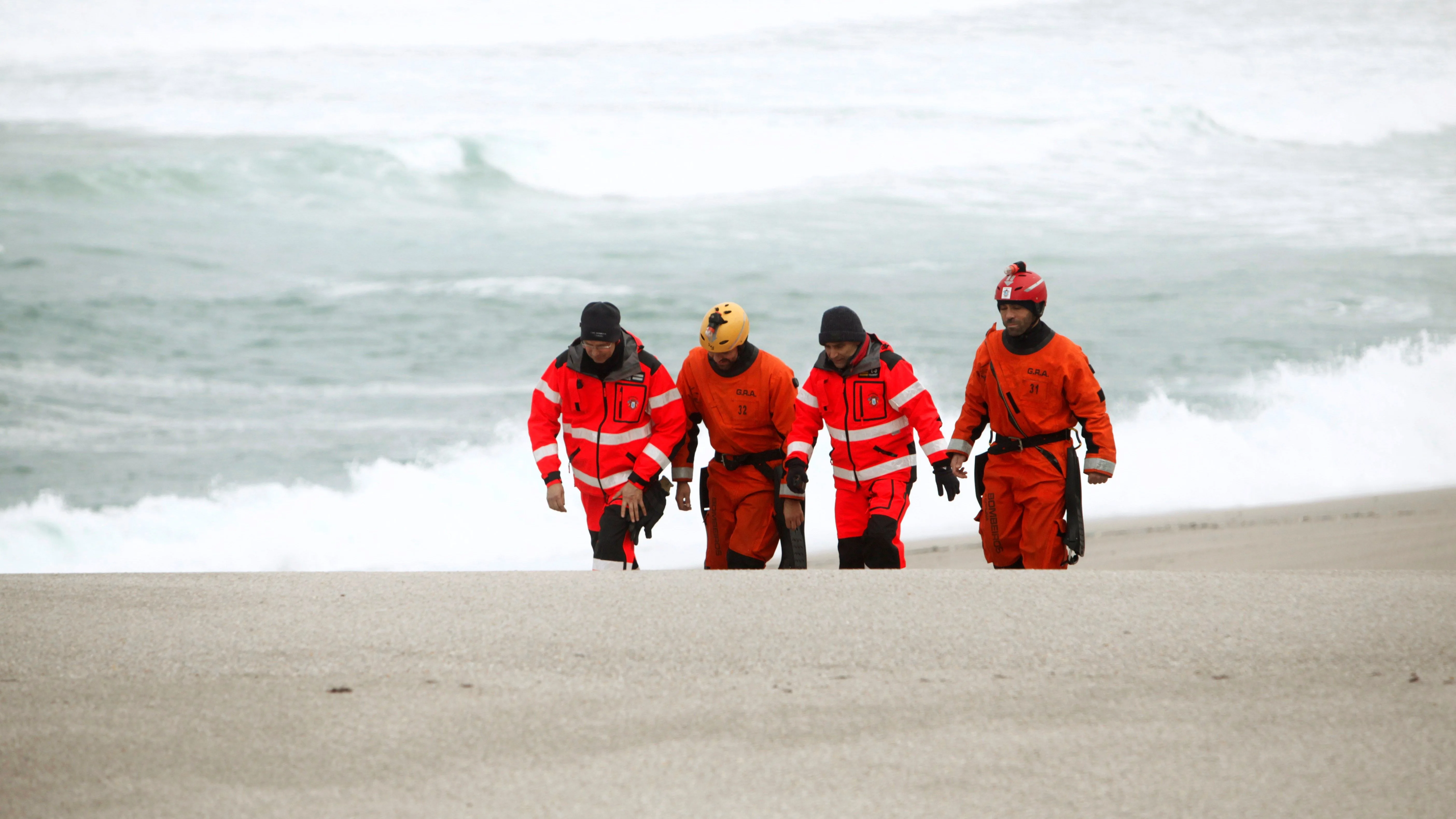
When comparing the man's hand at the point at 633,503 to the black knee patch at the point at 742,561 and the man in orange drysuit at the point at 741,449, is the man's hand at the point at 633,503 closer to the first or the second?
the man in orange drysuit at the point at 741,449

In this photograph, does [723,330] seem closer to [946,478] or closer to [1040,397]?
[946,478]

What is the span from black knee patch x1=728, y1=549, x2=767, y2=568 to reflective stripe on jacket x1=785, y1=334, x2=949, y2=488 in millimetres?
683

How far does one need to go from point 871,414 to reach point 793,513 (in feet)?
2.15

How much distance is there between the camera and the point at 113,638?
4.08 metres

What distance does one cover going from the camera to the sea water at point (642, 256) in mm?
12891

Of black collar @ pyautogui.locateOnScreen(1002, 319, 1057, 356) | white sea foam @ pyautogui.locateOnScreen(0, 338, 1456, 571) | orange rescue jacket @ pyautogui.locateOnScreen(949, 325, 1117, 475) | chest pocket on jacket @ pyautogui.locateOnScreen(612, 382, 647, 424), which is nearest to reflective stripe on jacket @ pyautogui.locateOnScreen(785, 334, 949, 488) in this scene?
orange rescue jacket @ pyautogui.locateOnScreen(949, 325, 1117, 475)

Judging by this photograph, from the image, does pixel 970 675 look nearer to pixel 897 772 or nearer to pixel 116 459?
pixel 897 772

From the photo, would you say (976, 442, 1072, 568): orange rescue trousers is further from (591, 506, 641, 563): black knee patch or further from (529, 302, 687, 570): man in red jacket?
(591, 506, 641, 563): black knee patch

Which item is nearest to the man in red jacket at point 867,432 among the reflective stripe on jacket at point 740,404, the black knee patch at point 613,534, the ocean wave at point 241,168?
the reflective stripe on jacket at point 740,404

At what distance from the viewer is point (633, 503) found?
Answer: 6.40 meters

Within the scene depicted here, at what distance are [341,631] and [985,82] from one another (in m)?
35.9

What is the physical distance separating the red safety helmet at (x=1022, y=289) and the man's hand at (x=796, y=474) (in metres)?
1.25

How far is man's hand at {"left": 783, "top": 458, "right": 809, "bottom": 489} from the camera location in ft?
20.8

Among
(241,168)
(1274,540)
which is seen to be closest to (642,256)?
(241,168)
